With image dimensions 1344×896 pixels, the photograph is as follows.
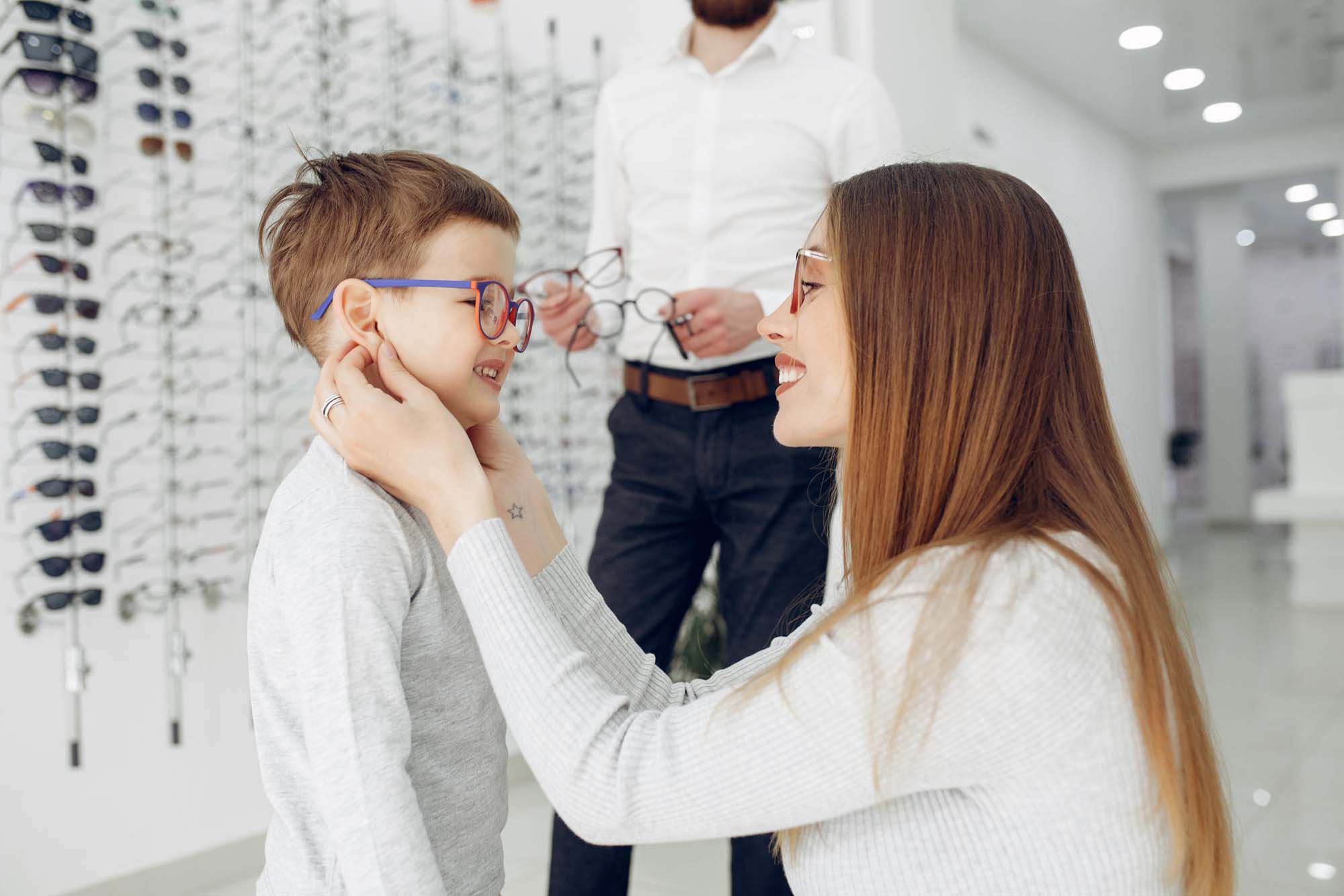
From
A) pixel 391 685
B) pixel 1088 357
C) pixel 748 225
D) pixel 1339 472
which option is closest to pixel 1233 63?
pixel 1339 472

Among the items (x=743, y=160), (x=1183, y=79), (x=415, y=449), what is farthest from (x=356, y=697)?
(x=1183, y=79)

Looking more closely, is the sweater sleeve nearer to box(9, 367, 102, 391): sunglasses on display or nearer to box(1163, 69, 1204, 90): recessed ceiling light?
box(9, 367, 102, 391): sunglasses on display

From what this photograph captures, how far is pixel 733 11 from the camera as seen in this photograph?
1.99 metres

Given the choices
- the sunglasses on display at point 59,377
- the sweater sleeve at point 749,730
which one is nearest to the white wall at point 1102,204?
the sunglasses on display at point 59,377

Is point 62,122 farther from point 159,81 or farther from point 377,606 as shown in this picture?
point 377,606

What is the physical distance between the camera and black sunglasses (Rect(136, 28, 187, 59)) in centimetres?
241

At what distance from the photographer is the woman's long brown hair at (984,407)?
35.1 inches

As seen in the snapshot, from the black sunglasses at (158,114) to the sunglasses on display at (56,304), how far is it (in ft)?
1.50

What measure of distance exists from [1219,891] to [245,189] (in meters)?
2.55

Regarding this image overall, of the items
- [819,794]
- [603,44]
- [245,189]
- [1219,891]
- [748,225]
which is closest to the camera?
[819,794]

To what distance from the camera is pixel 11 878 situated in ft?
7.36

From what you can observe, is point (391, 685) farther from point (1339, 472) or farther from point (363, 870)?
point (1339, 472)

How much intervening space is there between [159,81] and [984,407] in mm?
2288

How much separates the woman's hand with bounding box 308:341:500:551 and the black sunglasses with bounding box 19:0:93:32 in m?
1.79
